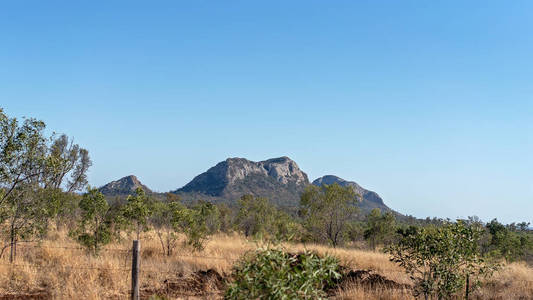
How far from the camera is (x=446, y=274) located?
8844 mm

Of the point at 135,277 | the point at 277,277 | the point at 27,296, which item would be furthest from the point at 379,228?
the point at 277,277

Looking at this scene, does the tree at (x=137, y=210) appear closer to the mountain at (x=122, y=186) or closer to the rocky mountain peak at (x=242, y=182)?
the mountain at (x=122, y=186)

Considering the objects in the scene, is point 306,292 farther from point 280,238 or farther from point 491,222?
point 491,222

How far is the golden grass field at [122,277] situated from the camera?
32.9 ft

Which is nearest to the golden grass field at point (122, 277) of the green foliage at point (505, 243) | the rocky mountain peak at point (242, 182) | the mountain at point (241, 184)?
the green foliage at point (505, 243)

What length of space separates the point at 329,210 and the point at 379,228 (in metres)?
7.43

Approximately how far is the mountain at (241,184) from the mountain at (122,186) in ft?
45.6

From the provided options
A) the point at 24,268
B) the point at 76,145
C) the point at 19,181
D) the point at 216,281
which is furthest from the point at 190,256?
the point at 76,145

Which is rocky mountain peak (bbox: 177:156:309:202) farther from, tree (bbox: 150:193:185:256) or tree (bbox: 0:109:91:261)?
tree (bbox: 0:109:91:261)

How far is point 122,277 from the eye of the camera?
1112 centimetres

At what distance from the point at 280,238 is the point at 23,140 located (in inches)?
342

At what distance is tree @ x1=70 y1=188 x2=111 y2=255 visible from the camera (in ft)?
48.9

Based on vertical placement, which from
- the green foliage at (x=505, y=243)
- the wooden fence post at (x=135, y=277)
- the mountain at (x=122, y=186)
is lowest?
the green foliage at (x=505, y=243)

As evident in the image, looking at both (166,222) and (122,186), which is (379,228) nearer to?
(166,222)
